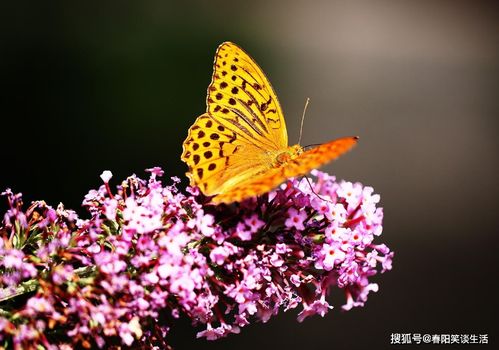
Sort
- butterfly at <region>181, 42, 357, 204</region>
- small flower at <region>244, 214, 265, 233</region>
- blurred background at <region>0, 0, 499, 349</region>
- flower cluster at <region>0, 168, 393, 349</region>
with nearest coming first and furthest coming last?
flower cluster at <region>0, 168, 393, 349</region>
small flower at <region>244, 214, 265, 233</region>
butterfly at <region>181, 42, 357, 204</region>
blurred background at <region>0, 0, 499, 349</region>

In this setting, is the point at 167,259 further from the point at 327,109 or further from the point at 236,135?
the point at 327,109

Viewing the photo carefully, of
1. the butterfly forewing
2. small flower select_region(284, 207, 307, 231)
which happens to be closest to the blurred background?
the butterfly forewing

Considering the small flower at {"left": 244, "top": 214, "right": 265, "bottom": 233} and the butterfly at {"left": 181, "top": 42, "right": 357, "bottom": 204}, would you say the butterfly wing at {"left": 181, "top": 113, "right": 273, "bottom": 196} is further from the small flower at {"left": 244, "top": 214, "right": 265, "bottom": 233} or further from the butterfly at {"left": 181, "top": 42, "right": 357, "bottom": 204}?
the small flower at {"left": 244, "top": 214, "right": 265, "bottom": 233}

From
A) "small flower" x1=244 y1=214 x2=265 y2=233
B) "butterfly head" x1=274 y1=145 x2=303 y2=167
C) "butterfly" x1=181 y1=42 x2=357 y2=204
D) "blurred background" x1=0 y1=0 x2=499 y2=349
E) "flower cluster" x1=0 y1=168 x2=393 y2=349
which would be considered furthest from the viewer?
"blurred background" x1=0 y1=0 x2=499 y2=349

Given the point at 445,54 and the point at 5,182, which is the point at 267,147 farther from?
the point at 445,54

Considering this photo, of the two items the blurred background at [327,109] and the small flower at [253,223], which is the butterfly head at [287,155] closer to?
the small flower at [253,223]

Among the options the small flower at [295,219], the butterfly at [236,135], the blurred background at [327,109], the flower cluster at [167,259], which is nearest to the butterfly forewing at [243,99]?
the butterfly at [236,135]

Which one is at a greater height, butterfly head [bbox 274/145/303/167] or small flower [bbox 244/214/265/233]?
butterfly head [bbox 274/145/303/167]
